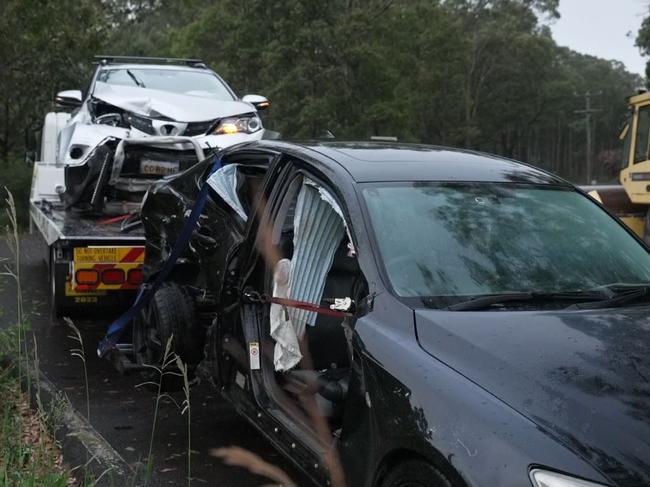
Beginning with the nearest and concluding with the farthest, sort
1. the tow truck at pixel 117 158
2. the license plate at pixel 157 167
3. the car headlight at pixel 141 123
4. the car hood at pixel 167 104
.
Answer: the tow truck at pixel 117 158
the license plate at pixel 157 167
the car headlight at pixel 141 123
the car hood at pixel 167 104

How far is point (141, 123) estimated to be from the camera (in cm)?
813

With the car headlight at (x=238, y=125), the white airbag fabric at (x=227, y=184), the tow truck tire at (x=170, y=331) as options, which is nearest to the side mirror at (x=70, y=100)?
the car headlight at (x=238, y=125)

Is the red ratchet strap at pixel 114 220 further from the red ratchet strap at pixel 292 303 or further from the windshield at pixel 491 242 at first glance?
the windshield at pixel 491 242

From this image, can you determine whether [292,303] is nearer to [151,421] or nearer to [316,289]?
[316,289]

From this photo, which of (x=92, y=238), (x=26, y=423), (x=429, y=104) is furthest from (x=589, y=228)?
(x=429, y=104)

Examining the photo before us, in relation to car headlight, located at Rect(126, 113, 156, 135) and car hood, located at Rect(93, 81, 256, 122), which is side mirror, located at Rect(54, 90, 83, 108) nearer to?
car hood, located at Rect(93, 81, 256, 122)

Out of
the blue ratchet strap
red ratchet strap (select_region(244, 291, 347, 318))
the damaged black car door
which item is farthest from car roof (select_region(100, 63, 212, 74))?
red ratchet strap (select_region(244, 291, 347, 318))

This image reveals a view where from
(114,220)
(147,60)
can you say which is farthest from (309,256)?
(147,60)

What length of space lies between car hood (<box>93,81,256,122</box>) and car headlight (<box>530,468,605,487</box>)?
21.1ft

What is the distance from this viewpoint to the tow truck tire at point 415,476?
101 inches

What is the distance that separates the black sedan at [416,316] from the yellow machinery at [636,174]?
7090mm

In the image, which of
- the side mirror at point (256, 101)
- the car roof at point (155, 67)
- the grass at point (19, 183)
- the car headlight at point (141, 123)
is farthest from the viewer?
the grass at point (19, 183)

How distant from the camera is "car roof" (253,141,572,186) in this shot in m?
3.85

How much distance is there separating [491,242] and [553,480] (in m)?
1.45
